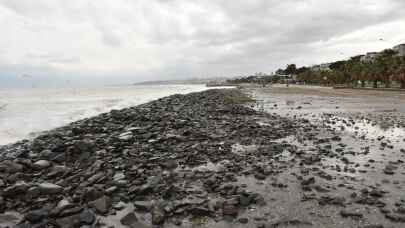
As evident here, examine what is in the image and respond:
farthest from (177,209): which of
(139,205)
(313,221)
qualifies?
(313,221)

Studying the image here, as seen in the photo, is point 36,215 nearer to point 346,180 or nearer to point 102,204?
point 102,204

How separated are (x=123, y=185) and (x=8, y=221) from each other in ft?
8.61

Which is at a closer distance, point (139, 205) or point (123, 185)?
point (139, 205)

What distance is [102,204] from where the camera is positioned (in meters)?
7.46

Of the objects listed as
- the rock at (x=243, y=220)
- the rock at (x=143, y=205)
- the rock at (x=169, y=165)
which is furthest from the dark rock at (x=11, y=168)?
the rock at (x=243, y=220)

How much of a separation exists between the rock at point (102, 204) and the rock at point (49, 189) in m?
1.42

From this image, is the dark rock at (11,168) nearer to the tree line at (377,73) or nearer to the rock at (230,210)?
the rock at (230,210)

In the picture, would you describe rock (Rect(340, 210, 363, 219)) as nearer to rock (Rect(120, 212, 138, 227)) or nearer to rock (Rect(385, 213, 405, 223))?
rock (Rect(385, 213, 405, 223))

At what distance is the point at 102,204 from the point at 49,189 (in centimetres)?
187

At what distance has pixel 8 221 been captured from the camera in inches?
274

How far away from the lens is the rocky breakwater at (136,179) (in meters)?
7.05

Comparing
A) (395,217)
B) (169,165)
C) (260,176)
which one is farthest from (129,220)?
(395,217)

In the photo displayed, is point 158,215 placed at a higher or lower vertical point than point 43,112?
higher

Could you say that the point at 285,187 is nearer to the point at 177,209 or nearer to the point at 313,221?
the point at 313,221
